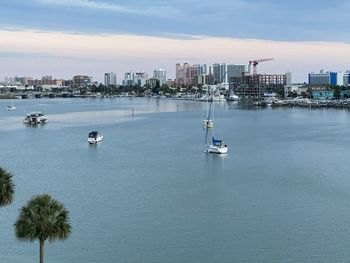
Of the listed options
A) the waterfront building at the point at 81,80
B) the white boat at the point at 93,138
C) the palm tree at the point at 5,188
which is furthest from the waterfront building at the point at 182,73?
the palm tree at the point at 5,188

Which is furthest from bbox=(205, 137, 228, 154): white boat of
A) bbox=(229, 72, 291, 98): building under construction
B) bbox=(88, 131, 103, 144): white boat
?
bbox=(229, 72, 291, 98): building under construction

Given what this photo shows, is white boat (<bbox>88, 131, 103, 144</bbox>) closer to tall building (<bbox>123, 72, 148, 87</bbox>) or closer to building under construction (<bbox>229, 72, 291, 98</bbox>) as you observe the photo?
building under construction (<bbox>229, 72, 291, 98</bbox>)

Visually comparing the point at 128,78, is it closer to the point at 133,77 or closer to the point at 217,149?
the point at 133,77

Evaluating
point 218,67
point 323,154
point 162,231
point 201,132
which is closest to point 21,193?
point 162,231

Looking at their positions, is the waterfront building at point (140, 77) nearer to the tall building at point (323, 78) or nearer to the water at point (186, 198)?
the tall building at point (323, 78)

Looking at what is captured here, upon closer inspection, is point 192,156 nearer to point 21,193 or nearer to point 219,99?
point 21,193

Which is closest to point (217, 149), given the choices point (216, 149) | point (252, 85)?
point (216, 149)

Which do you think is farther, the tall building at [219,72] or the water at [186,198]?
the tall building at [219,72]
